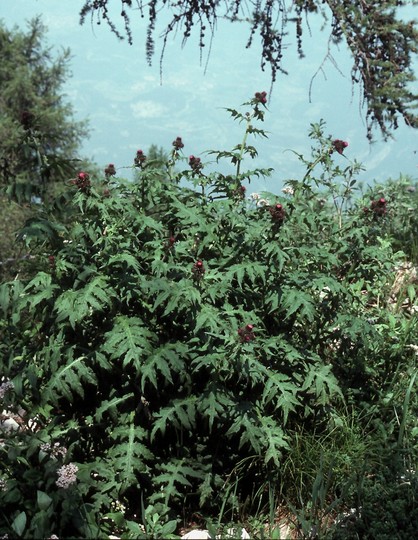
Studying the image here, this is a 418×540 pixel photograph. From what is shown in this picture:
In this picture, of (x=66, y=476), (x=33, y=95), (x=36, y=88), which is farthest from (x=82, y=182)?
(x=36, y=88)

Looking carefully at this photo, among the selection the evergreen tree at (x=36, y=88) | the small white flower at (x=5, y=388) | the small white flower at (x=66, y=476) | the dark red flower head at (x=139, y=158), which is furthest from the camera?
the evergreen tree at (x=36, y=88)

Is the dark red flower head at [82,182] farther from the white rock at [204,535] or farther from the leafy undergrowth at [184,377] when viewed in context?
the white rock at [204,535]

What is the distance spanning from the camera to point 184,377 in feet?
13.4

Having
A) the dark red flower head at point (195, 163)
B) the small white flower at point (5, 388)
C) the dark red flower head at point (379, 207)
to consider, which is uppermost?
the dark red flower head at point (195, 163)

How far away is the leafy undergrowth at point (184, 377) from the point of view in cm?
389

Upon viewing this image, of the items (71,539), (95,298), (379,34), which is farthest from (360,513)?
(379,34)

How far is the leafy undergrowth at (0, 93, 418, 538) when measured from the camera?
12.8 feet

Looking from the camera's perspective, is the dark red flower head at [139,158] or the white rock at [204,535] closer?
the white rock at [204,535]

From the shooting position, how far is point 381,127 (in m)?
4.77

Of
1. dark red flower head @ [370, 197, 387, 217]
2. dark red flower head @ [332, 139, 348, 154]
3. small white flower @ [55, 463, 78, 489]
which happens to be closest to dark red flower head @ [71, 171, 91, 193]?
small white flower @ [55, 463, 78, 489]

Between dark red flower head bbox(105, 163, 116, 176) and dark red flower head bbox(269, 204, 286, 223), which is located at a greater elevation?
dark red flower head bbox(105, 163, 116, 176)

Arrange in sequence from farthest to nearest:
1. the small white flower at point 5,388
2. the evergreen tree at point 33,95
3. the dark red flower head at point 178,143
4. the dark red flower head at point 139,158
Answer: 1. the evergreen tree at point 33,95
2. the dark red flower head at point 178,143
3. the dark red flower head at point 139,158
4. the small white flower at point 5,388

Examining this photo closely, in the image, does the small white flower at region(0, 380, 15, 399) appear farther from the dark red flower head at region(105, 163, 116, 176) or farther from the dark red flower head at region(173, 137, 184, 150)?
the dark red flower head at region(173, 137, 184, 150)

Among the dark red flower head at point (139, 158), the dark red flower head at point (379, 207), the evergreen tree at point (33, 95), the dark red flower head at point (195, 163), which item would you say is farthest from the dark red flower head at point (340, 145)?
the evergreen tree at point (33, 95)
